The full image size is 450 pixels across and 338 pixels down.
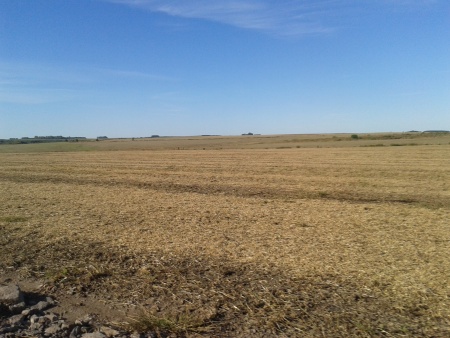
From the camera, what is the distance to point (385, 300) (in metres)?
5.80

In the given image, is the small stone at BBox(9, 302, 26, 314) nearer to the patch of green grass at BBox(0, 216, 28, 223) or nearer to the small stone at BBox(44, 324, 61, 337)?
the small stone at BBox(44, 324, 61, 337)

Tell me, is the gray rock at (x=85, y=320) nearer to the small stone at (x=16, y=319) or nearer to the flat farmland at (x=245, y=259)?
the flat farmland at (x=245, y=259)

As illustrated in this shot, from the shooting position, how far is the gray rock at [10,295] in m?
5.79

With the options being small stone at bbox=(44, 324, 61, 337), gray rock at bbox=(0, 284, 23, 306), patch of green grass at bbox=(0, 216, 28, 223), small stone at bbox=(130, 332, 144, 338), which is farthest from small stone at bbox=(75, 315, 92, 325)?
patch of green grass at bbox=(0, 216, 28, 223)

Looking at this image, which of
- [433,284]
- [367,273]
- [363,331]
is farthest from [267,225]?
[363,331]

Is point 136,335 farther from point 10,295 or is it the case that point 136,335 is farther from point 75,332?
point 10,295

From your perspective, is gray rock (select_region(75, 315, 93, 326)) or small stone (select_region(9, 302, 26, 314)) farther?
small stone (select_region(9, 302, 26, 314))

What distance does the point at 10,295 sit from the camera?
19.3 ft

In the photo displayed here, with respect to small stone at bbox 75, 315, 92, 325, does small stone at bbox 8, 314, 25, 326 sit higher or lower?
higher

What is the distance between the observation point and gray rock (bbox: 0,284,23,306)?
579 cm

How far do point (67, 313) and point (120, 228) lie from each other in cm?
483

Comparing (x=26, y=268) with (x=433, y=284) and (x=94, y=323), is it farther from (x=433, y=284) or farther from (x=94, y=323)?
(x=433, y=284)

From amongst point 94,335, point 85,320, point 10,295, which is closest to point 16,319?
point 10,295

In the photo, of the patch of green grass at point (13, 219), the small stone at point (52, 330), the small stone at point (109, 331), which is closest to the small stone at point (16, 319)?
the small stone at point (52, 330)
